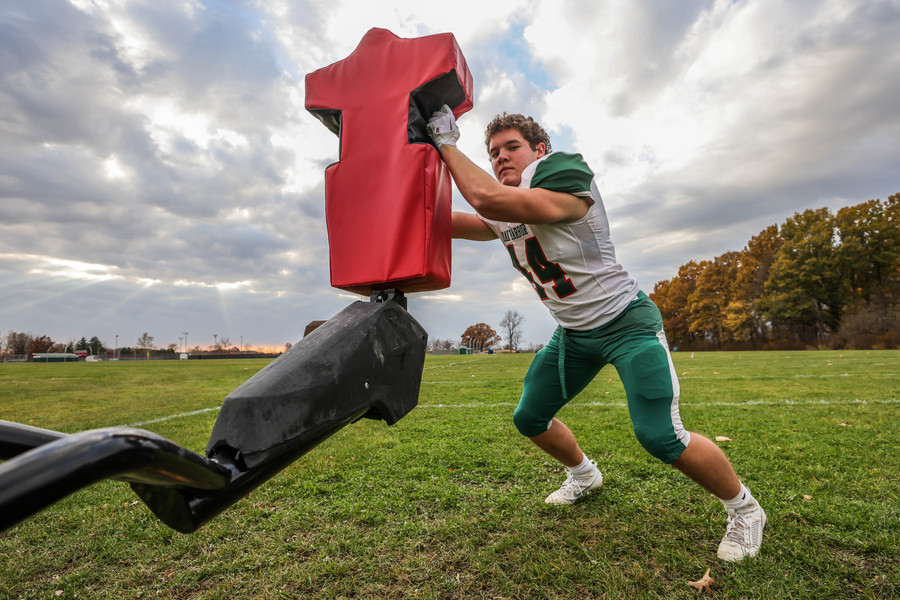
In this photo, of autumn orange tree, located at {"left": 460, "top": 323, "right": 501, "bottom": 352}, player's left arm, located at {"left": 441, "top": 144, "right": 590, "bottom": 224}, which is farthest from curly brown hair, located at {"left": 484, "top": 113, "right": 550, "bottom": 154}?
autumn orange tree, located at {"left": 460, "top": 323, "right": 501, "bottom": 352}

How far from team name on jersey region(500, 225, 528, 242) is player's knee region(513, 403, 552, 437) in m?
1.00

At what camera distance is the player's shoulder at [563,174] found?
2.21m

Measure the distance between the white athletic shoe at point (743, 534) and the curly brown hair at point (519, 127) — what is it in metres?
2.26

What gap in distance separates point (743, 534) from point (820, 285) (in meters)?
43.8

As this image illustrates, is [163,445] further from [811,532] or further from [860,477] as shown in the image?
[860,477]

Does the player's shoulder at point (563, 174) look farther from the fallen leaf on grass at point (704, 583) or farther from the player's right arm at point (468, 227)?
the fallen leaf on grass at point (704, 583)

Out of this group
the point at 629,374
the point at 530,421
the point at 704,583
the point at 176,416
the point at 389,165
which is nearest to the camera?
the point at 389,165

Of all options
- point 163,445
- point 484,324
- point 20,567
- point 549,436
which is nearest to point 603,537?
point 549,436

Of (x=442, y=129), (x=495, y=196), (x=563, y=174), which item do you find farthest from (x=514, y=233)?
(x=442, y=129)

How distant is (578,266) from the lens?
2598 mm

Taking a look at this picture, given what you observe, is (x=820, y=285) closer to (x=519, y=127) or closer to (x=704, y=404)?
(x=704, y=404)

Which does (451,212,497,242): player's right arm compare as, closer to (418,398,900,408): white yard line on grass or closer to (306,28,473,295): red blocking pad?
(306,28,473,295): red blocking pad

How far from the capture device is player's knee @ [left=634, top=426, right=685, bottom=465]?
231 cm

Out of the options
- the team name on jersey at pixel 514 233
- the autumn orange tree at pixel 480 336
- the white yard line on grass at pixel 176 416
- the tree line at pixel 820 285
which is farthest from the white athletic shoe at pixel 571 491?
the autumn orange tree at pixel 480 336
